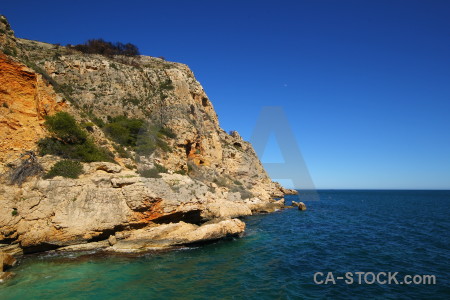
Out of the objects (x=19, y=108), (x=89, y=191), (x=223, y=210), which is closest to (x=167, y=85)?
(x=19, y=108)

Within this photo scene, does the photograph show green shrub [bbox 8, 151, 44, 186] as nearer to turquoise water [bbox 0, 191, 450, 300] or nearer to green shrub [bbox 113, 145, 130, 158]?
turquoise water [bbox 0, 191, 450, 300]

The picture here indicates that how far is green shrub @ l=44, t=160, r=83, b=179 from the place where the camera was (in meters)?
16.9

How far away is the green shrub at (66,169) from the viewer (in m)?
16.9

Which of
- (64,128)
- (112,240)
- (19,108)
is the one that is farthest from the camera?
(64,128)

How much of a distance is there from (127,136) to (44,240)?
55.6ft

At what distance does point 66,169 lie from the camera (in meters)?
17.3

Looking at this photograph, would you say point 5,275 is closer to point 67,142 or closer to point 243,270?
point 67,142

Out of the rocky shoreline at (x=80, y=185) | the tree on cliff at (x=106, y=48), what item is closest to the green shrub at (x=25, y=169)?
the rocky shoreline at (x=80, y=185)

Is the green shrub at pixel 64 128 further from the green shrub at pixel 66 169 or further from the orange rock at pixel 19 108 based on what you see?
the green shrub at pixel 66 169

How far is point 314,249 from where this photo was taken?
17.5 m

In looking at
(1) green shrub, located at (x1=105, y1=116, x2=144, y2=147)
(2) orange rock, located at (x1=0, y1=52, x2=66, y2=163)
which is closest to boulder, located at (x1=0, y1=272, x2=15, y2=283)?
(2) orange rock, located at (x1=0, y1=52, x2=66, y2=163)

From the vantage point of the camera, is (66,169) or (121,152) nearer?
(66,169)

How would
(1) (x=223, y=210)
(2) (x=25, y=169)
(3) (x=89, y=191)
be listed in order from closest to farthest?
(2) (x=25, y=169), (3) (x=89, y=191), (1) (x=223, y=210)

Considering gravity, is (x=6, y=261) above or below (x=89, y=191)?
below
